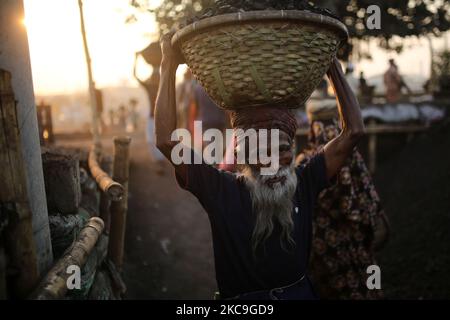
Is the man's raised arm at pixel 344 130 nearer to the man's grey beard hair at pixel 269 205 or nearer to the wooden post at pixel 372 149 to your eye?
the man's grey beard hair at pixel 269 205

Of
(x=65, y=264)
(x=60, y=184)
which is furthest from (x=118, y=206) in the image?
(x=65, y=264)

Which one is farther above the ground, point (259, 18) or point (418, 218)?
point (259, 18)

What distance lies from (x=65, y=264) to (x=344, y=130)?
58.1 inches

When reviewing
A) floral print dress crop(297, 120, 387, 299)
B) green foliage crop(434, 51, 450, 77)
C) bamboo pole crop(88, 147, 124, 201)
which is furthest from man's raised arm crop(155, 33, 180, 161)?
green foliage crop(434, 51, 450, 77)

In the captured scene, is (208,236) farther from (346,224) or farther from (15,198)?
(15,198)

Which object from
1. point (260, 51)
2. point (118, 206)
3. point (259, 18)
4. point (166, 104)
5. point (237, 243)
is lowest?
point (118, 206)

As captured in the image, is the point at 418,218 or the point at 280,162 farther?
the point at 418,218

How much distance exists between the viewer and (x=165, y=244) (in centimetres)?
606

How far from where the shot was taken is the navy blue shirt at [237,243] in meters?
1.87

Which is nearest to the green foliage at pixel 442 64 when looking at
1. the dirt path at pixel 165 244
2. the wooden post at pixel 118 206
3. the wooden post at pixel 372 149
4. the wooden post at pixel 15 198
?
the wooden post at pixel 372 149
